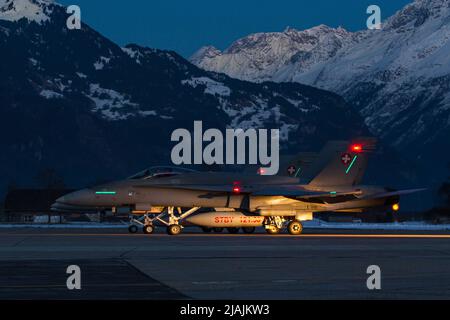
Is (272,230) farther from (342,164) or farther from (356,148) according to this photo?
(356,148)

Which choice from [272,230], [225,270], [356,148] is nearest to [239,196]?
[272,230]

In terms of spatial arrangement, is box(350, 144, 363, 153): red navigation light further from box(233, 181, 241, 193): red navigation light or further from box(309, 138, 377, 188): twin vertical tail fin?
box(233, 181, 241, 193): red navigation light

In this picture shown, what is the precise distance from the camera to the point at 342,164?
60531 mm

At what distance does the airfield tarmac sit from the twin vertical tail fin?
1704 centimetres

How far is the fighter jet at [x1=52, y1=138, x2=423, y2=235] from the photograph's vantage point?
57938mm

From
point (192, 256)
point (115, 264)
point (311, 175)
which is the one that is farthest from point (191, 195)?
point (115, 264)

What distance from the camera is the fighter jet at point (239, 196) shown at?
190 ft

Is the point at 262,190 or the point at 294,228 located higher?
the point at 262,190

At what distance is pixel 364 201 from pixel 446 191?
9019 centimetres

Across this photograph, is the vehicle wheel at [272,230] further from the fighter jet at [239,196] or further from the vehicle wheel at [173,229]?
the vehicle wheel at [173,229]

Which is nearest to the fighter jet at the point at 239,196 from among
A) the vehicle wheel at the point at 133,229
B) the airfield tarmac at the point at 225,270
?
the vehicle wheel at the point at 133,229

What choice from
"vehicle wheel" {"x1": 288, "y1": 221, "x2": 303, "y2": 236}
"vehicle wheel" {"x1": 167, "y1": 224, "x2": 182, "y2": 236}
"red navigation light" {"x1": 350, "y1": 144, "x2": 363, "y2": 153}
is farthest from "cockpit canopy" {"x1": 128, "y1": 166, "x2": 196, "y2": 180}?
"red navigation light" {"x1": 350, "y1": 144, "x2": 363, "y2": 153}

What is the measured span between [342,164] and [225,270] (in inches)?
1290

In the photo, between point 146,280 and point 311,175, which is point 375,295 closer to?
point 146,280
